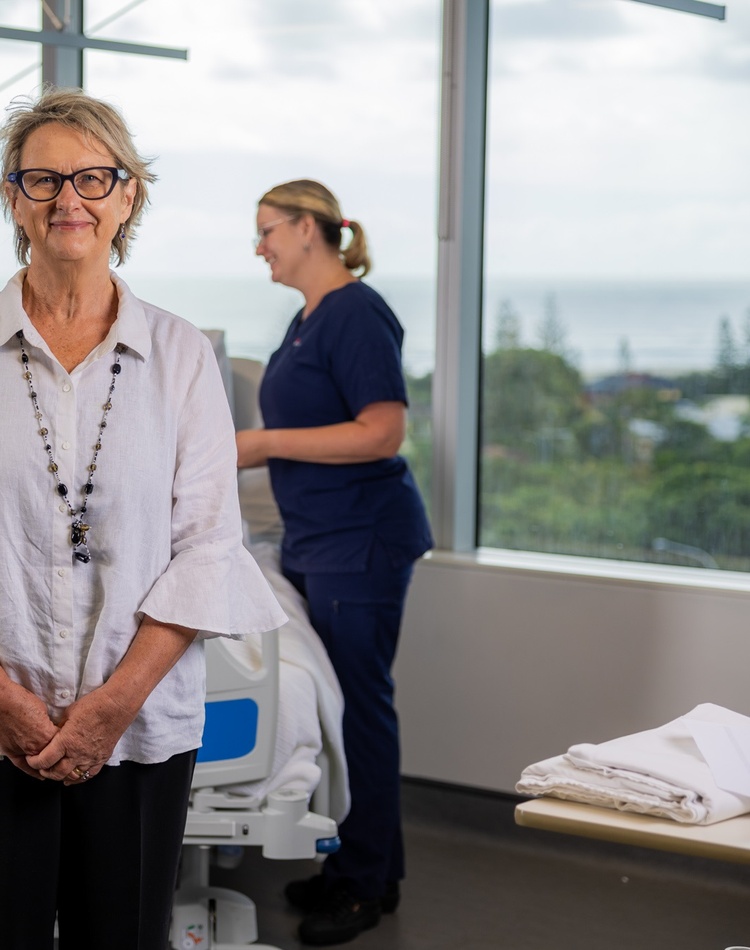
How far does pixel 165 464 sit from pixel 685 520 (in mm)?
2097

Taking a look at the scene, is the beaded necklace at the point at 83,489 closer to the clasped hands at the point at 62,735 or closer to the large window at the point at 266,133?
the clasped hands at the point at 62,735

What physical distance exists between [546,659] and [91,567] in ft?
6.41

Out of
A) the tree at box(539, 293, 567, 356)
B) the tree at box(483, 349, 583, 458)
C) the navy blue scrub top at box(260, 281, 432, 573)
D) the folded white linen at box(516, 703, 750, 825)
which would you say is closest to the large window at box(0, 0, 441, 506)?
the tree at box(483, 349, 583, 458)

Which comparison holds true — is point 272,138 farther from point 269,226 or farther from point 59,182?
point 59,182

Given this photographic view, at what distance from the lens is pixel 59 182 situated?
149cm

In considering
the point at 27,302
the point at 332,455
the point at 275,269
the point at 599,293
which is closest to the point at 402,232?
the point at 599,293

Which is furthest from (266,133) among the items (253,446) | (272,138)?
(253,446)

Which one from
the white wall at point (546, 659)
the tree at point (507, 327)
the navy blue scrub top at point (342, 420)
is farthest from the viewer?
the tree at point (507, 327)

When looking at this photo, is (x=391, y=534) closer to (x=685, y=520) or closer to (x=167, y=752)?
(x=685, y=520)

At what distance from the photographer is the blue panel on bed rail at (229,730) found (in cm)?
231

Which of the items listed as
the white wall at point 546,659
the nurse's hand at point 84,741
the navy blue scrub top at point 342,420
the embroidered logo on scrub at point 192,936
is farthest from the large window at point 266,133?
the nurse's hand at point 84,741

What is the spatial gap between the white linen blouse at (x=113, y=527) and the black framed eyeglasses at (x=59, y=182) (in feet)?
0.42

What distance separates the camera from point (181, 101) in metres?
3.71

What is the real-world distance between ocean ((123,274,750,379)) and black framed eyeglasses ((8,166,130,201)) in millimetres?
2104
